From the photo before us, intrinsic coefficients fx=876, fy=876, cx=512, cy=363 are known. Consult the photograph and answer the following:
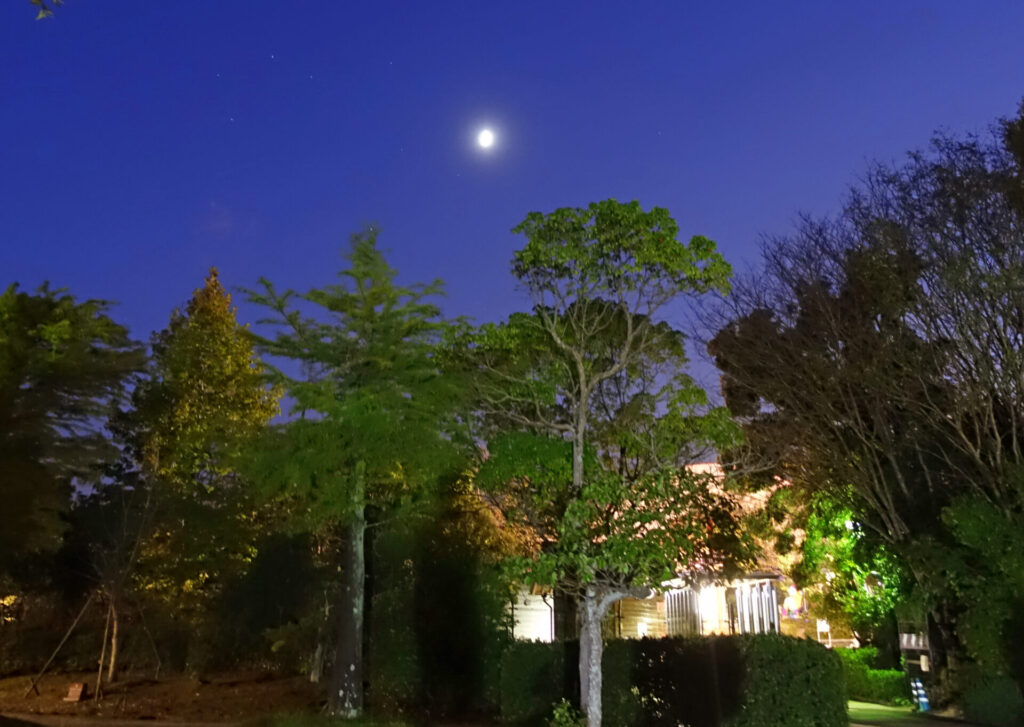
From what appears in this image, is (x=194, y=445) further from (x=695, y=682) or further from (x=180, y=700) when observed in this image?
(x=695, y=682)

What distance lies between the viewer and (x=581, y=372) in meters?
12.2

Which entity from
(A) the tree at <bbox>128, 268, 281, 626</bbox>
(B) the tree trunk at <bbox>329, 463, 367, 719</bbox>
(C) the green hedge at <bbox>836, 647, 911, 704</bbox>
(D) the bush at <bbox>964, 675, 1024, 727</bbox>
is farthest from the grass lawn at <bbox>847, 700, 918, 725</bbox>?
(A) the tree at <bbox>128, 268, 281, 626</bbox>

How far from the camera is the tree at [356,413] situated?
1291 cm

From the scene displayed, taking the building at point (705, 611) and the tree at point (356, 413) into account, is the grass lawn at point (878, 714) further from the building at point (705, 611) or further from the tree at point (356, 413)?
the tree at point (356, 413)

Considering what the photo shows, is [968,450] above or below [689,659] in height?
above

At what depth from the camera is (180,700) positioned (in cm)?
1672

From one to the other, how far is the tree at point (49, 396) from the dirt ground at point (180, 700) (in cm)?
309

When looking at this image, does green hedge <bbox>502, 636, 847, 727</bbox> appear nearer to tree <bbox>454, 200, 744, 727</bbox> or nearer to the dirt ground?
tree <bbox>454, 200, 744, 727</bbox>

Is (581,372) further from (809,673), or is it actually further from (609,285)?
(809,673)

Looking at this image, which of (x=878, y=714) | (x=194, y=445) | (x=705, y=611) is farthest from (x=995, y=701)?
(x=194, y=445)

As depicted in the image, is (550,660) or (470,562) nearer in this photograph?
(550,660)

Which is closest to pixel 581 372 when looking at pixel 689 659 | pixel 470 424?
pixel 470 424

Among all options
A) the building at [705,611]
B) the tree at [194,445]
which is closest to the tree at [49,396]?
the tree at [194,445]

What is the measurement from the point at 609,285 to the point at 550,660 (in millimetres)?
6409
